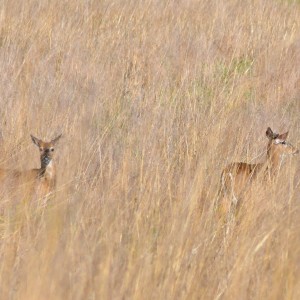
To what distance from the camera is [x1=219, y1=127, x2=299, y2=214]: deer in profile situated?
400cm

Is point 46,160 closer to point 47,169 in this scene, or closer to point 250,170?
point 47,169

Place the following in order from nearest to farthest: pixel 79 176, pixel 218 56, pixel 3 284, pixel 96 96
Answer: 1. pixel 3 284
2. pixel 79 176
3. pixel 96 96
4. pixel 218 56

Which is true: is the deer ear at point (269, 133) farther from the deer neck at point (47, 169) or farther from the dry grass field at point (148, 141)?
the deer neck at point (47, 169)

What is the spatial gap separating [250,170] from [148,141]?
2.01 feet

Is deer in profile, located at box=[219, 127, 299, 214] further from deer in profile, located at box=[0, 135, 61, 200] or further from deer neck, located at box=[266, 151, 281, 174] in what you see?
deer in profile, located at box=[0, 135, 61, 200]

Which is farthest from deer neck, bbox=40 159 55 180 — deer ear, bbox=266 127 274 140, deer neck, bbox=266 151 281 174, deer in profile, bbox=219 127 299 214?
deer ear, bbox=266 127 274 140

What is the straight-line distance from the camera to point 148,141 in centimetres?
479

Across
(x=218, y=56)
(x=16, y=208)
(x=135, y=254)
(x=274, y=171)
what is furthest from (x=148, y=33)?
(x=135, y=254)

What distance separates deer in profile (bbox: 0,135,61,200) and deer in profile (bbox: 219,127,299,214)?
92 centimetres

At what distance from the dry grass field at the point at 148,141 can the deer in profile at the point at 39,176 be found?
0.25 feet

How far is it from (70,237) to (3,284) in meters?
0.30

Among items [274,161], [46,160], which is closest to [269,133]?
[274,161]

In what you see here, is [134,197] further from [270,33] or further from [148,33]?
[270,33]

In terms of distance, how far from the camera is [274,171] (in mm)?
4332
